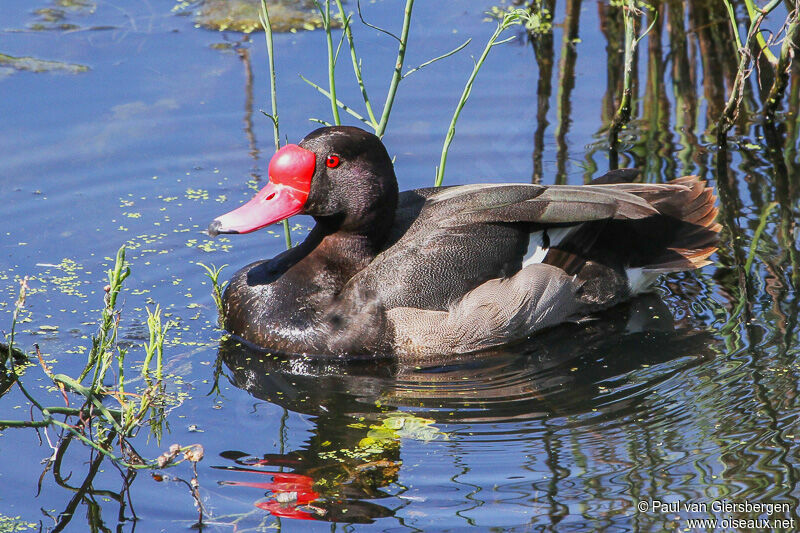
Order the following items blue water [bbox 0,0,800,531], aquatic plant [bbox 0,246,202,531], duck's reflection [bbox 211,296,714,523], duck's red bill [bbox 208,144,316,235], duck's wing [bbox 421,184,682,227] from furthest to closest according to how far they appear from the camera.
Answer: duck's wing [bbox 421,184,682,227] < duck's red bill [bbox 208,144,316,235] < duck's reflection [bbox 211,296,714,523] < blue water [bbox 0,0,800,531] < aquatic plant [bbox 0,246,202,531]

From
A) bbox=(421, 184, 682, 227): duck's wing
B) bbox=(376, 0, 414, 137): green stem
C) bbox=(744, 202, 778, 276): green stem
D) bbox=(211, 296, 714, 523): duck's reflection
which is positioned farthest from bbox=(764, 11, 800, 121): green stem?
bbox=(376, 0, 414, 137): green stem

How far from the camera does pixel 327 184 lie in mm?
6684

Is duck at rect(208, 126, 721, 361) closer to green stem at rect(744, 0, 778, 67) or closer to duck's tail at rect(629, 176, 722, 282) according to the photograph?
duck's tail at rect(629, 176, 722, 282)

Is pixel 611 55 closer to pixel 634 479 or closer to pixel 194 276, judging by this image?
pixel 194 276

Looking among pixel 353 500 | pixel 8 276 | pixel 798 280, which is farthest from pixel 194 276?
pixel 798 280

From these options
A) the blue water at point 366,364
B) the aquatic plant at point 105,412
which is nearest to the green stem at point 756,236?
the blue water at point 366,364

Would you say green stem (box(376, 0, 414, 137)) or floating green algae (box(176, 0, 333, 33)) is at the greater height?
floating green algae (box(176, 0, 333, 33))

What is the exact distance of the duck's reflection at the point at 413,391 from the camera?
17.7ft

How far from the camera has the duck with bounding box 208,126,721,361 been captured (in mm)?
6641

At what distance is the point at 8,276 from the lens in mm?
7367

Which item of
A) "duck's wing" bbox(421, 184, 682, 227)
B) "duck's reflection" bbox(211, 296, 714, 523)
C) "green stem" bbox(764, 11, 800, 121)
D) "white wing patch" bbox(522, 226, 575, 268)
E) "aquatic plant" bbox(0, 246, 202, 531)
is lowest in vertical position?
"duck's reflection" bbox(211, 296, 714, 523)

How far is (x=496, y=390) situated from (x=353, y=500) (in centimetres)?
141

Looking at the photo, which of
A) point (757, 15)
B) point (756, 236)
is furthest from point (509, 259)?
point (757, 15)

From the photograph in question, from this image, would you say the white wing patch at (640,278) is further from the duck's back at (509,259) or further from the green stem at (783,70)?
the green stem at (783,70)
